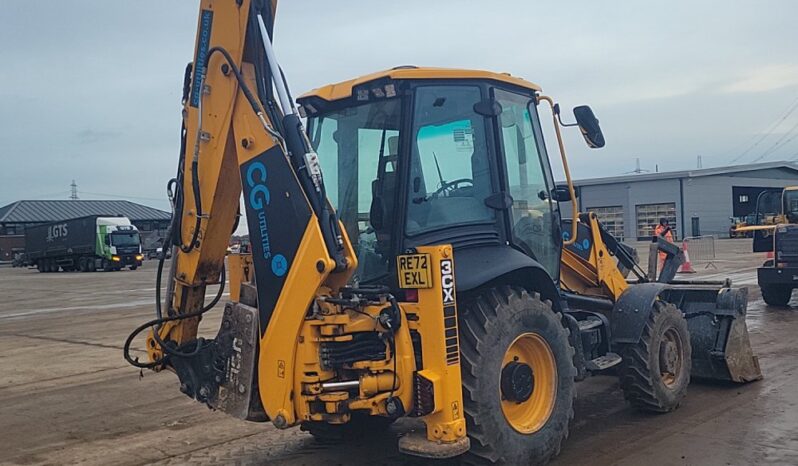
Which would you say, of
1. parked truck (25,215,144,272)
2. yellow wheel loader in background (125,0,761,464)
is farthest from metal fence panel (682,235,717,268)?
parked truck (25,215,144,272)

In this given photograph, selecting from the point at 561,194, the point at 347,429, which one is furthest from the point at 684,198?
the point at 347,429

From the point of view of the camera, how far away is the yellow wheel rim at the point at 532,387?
16.3 feet

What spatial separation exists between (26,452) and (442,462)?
3.46 m

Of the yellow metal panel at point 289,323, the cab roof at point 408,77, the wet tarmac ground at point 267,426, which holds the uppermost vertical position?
the cab roof at point 408,77

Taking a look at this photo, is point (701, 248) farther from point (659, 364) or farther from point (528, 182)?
point (528, 182)

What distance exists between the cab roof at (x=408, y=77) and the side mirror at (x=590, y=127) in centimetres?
45

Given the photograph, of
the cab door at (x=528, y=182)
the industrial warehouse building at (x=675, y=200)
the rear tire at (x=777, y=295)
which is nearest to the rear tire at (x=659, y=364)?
the cab door at (x=528, y=182)

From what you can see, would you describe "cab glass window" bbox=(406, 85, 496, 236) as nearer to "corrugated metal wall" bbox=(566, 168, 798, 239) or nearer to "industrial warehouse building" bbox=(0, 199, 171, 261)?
"corrugated metal wall" bbox=(566, 168, 798, 239)

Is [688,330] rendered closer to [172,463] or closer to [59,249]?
[172,463]

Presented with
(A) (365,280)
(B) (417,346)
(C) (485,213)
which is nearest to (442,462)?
(B) (417,346)

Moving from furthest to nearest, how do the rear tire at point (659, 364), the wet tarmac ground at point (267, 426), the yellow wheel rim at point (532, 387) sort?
the rear tire at point (659, 364)
the wet tarmac ground at point (267, 426)
the yellow wheel rim at point (532, 387)

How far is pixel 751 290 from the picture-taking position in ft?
55.6

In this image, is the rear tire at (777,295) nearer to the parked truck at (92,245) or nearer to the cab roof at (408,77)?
the cab roof at (408,77)

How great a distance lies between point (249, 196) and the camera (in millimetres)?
4738
